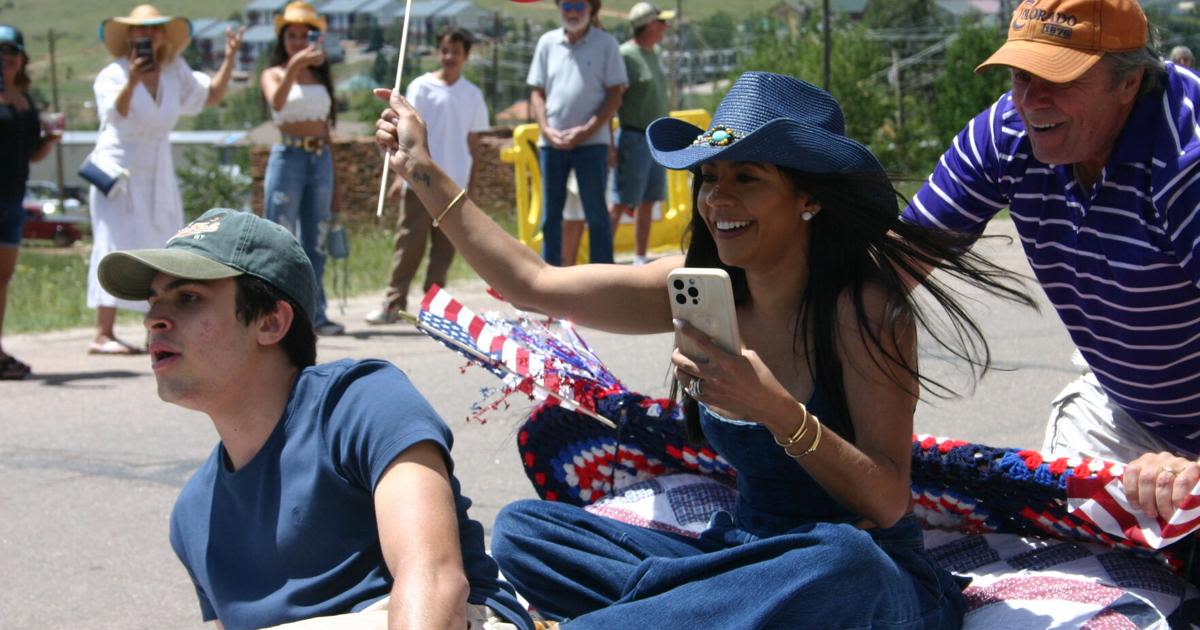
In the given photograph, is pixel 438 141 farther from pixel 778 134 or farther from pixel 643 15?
pixel 778 134

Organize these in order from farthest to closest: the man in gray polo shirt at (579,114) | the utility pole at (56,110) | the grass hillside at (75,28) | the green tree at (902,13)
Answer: the grass hillside at (75,28) → the green tree at (902,13) → the utility pole at (56,110) → the man in gray polo shirt at (579,114)

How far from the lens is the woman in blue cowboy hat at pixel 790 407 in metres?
2.65

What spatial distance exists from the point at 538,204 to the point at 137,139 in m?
3.81

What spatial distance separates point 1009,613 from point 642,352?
4.86 m

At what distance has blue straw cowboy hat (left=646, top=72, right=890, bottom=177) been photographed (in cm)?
287


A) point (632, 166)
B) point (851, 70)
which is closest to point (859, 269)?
point (632, 166)

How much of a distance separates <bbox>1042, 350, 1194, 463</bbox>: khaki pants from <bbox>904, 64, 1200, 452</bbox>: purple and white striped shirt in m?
0.05

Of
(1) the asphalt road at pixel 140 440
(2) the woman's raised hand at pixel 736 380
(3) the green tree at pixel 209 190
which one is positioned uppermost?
(2) the woman's raised hand at pixel 736 380

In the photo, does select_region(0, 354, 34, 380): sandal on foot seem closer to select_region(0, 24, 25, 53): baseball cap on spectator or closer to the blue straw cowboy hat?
select_region(0, 24, 25, 53): baseball cap on spectator

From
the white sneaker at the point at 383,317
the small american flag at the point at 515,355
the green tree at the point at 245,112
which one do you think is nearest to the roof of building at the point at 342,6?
the green tree at the point at 245,112

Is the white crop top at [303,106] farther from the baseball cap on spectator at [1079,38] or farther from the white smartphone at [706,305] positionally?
the white smartphone at [706,305]

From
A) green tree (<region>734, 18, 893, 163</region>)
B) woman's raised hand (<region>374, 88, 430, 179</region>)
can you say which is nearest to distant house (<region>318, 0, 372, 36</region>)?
green tree (<region>734, 18, 893, 163</region>)

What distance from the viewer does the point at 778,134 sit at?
9.38ft

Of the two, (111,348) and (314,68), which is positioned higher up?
(314,68)
